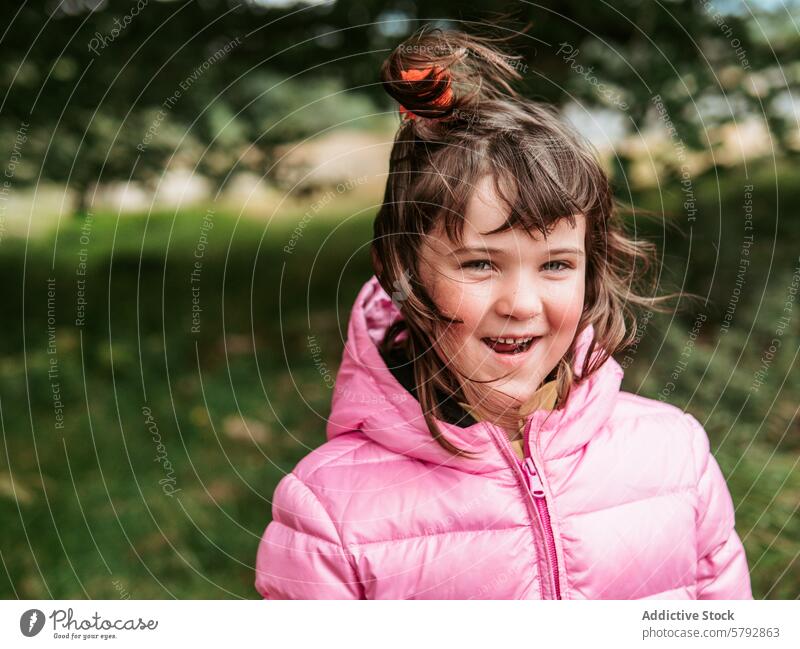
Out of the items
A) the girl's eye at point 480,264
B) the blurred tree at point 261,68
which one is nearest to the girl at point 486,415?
the girl's eye at point 480,264

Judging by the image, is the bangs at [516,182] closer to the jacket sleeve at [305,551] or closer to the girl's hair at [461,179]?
the girl's hair at [461,179]

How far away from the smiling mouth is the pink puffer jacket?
5.1 inches

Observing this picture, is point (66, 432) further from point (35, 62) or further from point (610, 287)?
point (610, 287)

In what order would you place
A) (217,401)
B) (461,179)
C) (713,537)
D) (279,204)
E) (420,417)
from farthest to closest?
(279,204) → (217,401) → (713,537) → (420,417) → (461,179)

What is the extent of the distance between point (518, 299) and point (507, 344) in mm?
93

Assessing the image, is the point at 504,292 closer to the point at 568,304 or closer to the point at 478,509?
the point at 568,304

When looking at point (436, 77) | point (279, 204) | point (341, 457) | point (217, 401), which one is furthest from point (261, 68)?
point (341, 457)

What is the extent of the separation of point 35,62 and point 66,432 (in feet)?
4.57

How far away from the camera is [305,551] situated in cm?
158

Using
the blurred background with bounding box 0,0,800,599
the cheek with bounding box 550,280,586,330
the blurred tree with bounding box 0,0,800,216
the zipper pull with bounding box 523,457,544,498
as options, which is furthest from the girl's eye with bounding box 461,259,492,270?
the blurred tree with bounding box 0,0,800,216

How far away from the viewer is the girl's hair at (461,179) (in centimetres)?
152

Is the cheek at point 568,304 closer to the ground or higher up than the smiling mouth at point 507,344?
higher up

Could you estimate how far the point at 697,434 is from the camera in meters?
1.76
